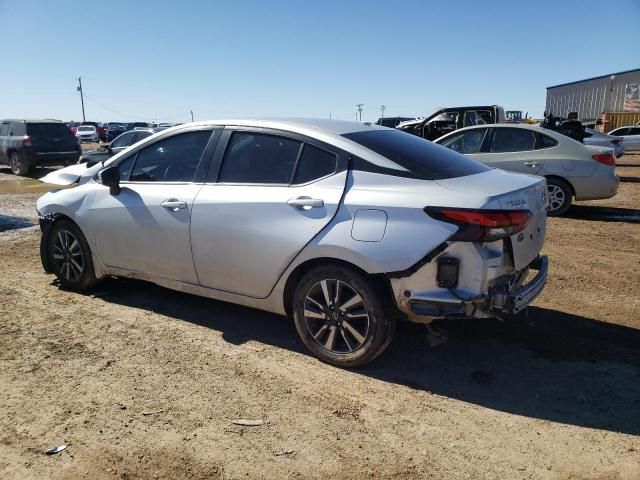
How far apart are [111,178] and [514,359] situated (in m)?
3.49

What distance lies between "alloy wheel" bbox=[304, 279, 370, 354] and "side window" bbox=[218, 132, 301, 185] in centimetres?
Result: 82

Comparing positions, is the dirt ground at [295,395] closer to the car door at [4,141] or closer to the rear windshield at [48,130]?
the rear windshield at [48,130]

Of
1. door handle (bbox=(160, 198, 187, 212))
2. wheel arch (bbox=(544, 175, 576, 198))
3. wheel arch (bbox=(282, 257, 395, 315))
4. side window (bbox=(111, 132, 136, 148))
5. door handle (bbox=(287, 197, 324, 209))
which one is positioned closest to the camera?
wheel arch (bbox=(282, 257, 395, 315))

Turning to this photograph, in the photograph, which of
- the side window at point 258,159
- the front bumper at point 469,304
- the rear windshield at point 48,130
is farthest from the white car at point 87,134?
the front bumper at point 469,304

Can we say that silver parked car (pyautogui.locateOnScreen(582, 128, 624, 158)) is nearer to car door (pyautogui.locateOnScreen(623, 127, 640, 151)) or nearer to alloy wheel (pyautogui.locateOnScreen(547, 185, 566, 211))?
car door (pyautogui.locateOnScreen(623, 127, 640, 151))

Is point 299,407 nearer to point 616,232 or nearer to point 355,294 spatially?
point 355,294

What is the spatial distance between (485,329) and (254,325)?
187 centimetres

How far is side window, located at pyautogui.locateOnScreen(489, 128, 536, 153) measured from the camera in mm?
8938

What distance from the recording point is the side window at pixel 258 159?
369cm

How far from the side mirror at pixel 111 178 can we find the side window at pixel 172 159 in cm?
12

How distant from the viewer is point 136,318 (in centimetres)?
439

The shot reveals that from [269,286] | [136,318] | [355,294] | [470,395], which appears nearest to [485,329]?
[470,395]

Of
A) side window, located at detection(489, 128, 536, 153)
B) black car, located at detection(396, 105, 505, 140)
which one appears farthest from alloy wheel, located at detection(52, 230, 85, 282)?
black car, located at detection(396, 105, 505, 140)

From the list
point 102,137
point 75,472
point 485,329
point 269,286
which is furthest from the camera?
point 102,137
